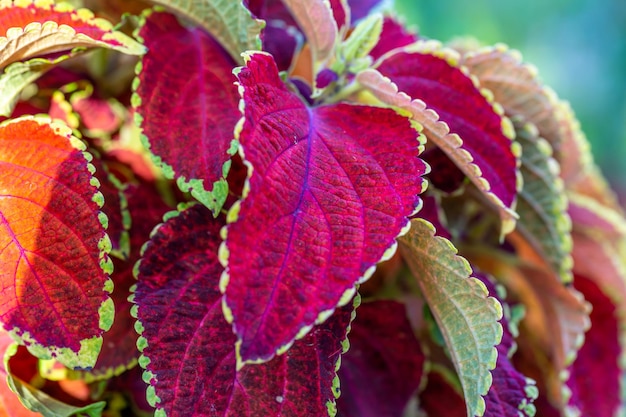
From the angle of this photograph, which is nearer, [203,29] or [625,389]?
[203,29]

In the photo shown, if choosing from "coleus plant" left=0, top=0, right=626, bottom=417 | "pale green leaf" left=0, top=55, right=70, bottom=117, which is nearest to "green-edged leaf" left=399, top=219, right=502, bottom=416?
"coleus plant" left=0, top=0, right=626, bottom=417

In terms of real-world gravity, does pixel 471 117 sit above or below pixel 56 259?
above

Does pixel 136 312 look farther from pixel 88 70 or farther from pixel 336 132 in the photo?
pixel 88 70

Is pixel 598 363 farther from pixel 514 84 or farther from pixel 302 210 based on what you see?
pixel 302 210

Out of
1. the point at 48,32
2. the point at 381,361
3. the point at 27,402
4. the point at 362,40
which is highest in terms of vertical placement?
the point at 362,40

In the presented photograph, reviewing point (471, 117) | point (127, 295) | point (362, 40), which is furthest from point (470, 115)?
point (127, 295)

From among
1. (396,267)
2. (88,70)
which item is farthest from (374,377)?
(88,70)
